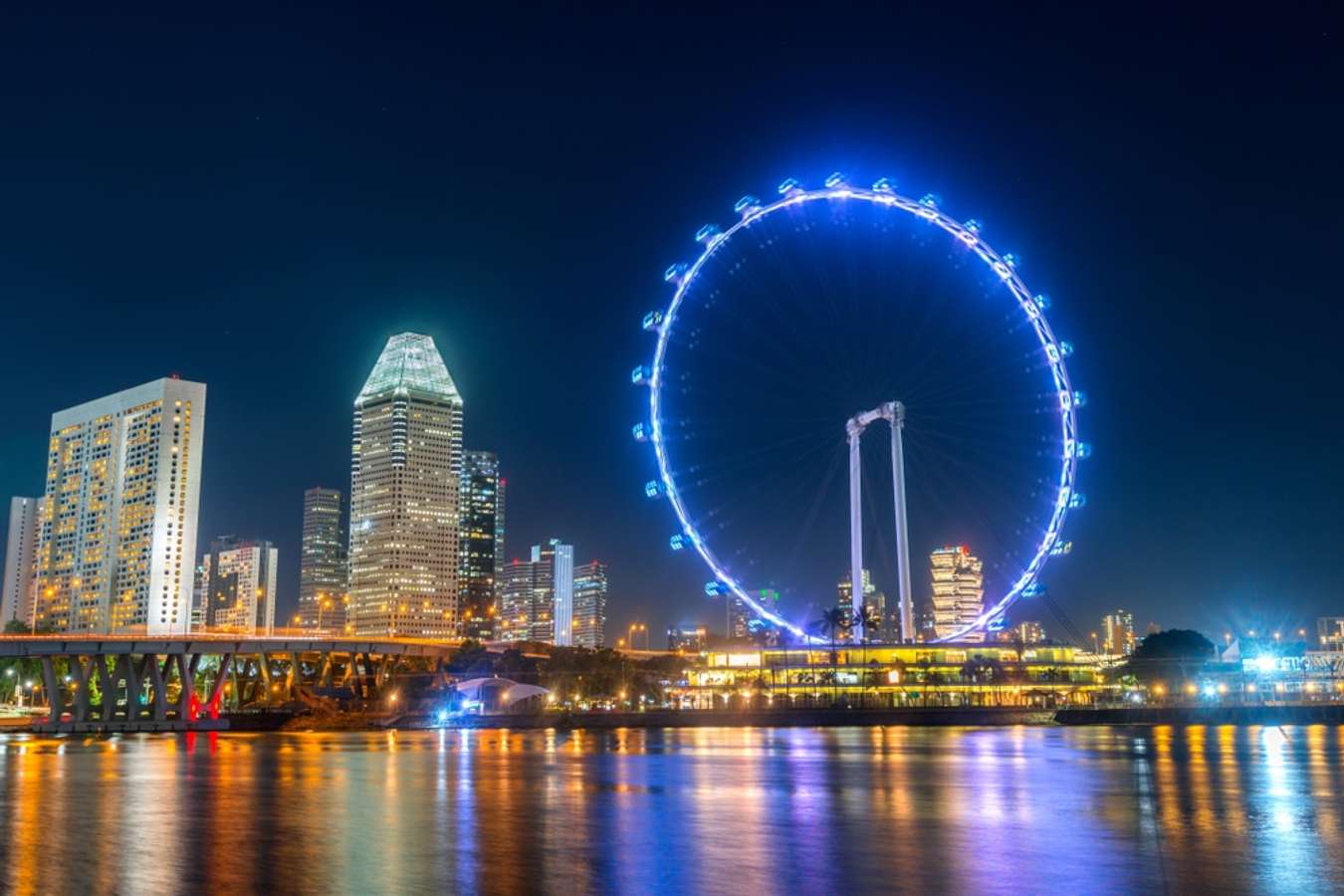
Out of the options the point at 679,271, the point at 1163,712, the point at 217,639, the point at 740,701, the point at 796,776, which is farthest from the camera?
the point at 740,701

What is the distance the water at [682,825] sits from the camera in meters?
18.6

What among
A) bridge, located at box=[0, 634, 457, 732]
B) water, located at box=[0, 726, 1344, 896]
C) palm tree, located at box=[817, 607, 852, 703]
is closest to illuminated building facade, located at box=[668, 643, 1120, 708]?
palm tree, located at box=[817, 607, 852, 703]

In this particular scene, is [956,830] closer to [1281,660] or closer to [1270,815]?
[1270,815]

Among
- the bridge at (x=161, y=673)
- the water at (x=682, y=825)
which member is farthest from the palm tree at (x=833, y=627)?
the water at (x=682, y=825)

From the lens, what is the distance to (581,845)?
22.3m

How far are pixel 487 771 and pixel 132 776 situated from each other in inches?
470

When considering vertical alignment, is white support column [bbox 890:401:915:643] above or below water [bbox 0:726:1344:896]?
above

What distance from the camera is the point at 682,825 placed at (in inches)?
999

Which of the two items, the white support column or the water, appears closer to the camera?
the water

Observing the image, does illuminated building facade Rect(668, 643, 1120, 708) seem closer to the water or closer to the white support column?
the white support column

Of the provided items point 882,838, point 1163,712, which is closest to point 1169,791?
point 882,838

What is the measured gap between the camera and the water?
18.6 metres

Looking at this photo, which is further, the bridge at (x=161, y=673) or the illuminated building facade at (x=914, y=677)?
the illuminated building facade at (x=914, y=677)

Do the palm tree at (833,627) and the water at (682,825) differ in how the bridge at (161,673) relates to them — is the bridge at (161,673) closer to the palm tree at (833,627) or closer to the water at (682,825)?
Result: the palm tree at (833,627)
